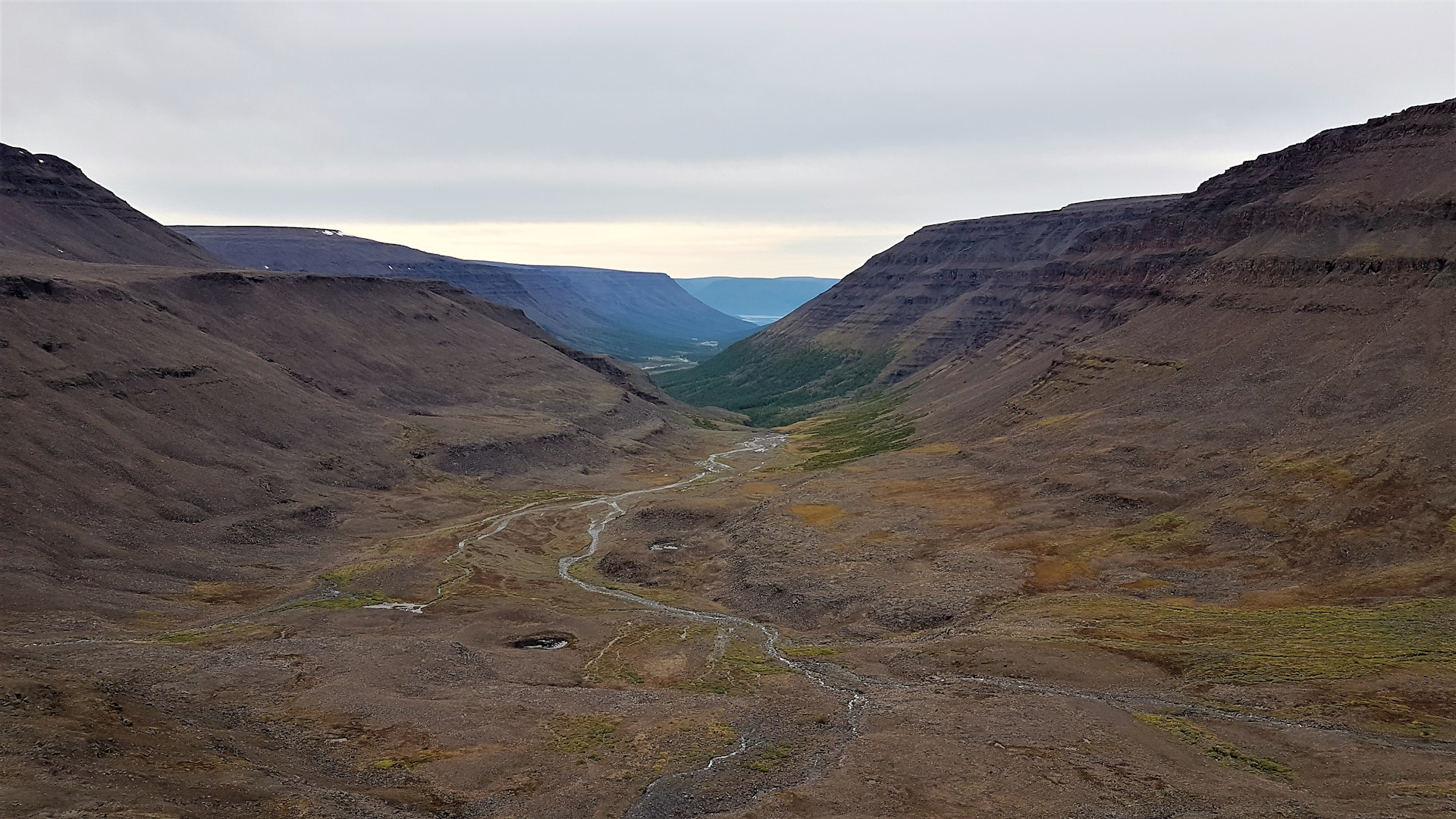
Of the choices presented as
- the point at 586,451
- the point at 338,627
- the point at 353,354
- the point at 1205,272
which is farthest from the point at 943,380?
the point at 338,627

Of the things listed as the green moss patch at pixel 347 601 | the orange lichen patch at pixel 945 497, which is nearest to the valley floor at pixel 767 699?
the green moss patch at pixel 347 601

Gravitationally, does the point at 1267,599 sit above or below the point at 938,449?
below

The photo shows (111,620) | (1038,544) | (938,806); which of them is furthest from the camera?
(1038,544)

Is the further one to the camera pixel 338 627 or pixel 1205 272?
pixel 1205 272

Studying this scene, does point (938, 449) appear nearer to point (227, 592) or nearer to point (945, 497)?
point (945, 497)

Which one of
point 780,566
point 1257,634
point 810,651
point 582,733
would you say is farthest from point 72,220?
point 1257,634

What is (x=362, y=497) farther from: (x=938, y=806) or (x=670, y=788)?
(x=938, y=806)
